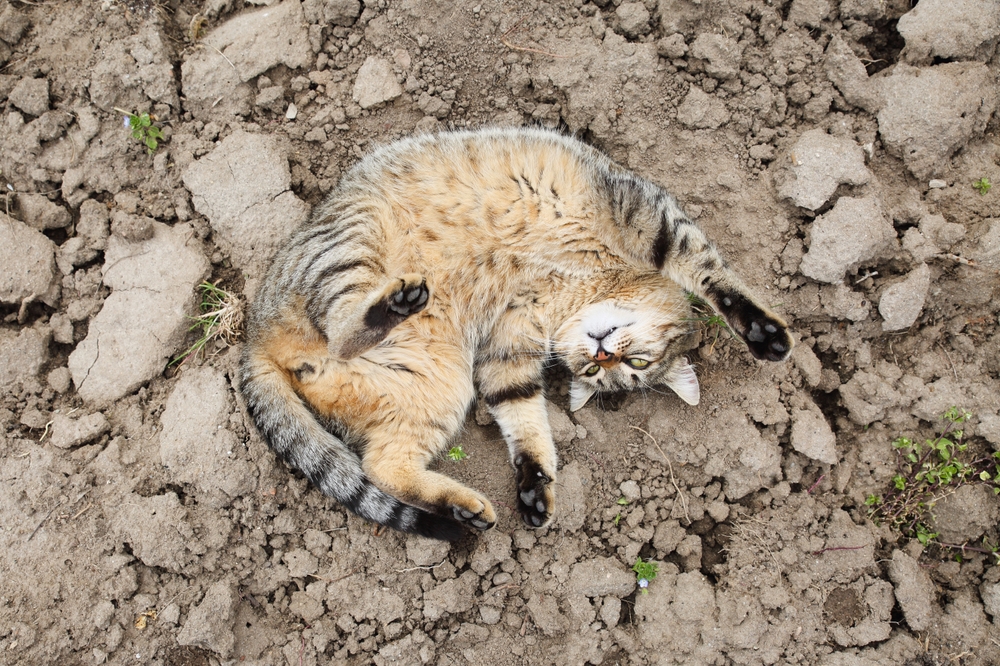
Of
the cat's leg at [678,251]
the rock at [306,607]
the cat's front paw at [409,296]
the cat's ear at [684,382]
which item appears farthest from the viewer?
the cat's ear at [684,382]

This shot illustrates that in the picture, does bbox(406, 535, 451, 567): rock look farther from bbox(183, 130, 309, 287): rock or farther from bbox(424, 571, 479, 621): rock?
bbox(183, 130, 309, 287): rock

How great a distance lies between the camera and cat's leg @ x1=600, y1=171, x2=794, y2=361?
3.16 meters

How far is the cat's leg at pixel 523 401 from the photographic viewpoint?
349cm

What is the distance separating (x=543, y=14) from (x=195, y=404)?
2996mm

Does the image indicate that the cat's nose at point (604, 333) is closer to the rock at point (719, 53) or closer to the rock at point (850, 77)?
the rock at point (719, 53)

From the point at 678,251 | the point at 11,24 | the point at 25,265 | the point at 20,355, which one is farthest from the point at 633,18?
the point at 20,355

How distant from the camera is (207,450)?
11.1 ft

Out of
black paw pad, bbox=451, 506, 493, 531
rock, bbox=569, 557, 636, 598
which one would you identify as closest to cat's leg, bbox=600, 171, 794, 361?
rock, bbox=569, 557, 636, 598

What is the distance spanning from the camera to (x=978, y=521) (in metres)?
3.40

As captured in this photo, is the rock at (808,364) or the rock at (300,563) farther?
the rock at (808,364)

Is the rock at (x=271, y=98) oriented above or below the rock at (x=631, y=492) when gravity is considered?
above

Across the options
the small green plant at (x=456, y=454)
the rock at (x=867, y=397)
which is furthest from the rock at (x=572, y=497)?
the rock at (x=867, y=397)

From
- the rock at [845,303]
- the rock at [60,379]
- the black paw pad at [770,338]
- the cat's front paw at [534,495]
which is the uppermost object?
the black paw pad at [770,338]

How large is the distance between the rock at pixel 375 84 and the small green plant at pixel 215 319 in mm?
1404
